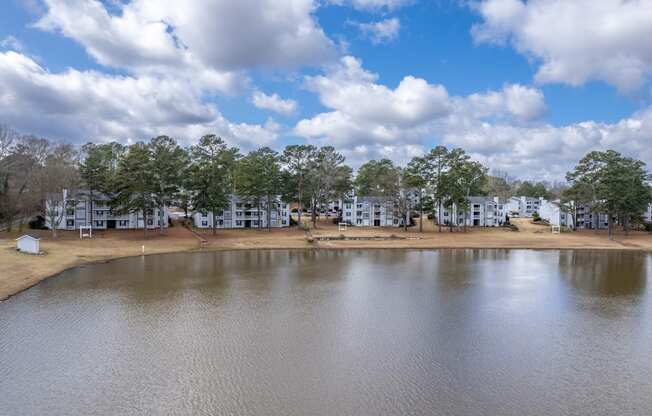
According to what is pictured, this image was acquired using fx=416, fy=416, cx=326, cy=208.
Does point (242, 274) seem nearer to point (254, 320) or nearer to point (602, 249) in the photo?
point (254, 320)

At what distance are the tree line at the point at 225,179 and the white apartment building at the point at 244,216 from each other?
1.29m

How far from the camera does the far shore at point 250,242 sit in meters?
39.8

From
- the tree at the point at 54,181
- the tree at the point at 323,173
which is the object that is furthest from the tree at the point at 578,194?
the tree at the point at 54,181

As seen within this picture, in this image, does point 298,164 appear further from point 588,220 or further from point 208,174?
point 588,220

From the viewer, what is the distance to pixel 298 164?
71.6 m

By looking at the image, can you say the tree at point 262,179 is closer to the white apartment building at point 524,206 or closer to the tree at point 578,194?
the tree at point 578,194

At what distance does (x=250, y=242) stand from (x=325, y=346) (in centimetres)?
4082

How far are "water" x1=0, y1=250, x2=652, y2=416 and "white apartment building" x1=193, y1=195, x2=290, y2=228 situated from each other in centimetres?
3843

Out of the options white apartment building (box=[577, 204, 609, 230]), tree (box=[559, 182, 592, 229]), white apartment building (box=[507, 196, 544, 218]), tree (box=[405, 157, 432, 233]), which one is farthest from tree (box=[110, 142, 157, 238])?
white apartment building (box=[507, 196, 544, 218])

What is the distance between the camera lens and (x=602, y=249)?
5662cm

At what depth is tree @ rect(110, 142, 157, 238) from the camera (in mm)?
55375

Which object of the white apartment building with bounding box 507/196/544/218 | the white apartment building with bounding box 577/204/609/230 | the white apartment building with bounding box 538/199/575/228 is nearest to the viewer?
the white apartment building with bounding box 577/204/609/230

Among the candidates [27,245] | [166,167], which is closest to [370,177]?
[166,167]

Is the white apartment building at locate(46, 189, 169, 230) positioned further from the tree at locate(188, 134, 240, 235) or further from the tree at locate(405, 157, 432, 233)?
the tree at locate(405, 157, 432, 233)
